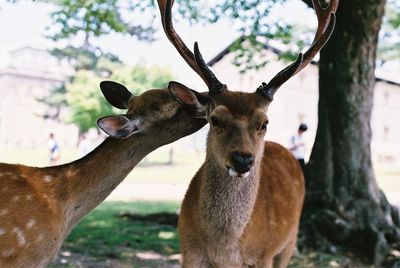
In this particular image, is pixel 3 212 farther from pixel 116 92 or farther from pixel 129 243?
pixel 129 243

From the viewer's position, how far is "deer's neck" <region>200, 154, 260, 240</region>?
431 cm

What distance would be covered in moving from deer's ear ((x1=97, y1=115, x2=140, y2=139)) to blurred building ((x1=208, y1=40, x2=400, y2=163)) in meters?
30.0

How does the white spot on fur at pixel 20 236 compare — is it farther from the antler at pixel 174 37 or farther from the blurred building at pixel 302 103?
the blurred building at pixel 302 103

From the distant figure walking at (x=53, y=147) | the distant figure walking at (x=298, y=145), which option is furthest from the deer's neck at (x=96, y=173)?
the distant figure walking at (x=53, y=147)

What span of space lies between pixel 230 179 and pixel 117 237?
5.41 m

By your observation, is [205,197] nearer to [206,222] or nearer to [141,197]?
[206,222]

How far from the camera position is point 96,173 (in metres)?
4.07

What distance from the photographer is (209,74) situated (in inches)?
170

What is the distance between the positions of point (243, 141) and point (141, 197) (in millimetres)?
12295

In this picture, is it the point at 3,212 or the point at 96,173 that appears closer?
the point at 3,212

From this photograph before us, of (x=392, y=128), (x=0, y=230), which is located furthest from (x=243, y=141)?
(x=392, y=128)

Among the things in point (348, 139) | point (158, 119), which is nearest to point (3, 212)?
point (158, 119)

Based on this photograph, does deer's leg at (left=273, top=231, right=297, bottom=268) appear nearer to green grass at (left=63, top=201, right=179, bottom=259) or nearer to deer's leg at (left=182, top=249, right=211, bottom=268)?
deer's leg at (left=182, top=249, right=211, bottom=268)

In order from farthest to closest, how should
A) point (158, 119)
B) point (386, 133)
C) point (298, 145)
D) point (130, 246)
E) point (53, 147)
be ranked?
point (386, 133)
point (53, 147)
point (298, 145)
point (130, 246)
point (158, 119)
